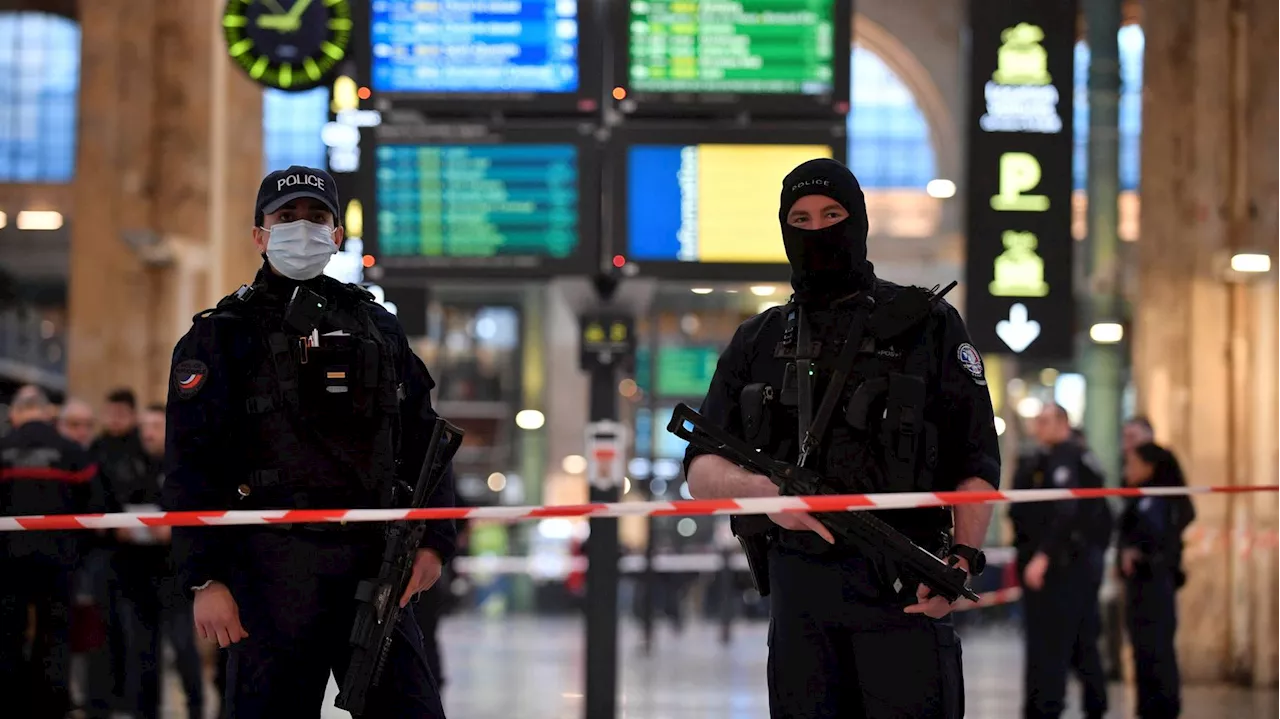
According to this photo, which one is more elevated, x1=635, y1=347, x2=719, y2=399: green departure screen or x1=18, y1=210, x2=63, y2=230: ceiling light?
x1=18, y1=210, x2=63, y2=230: ceiling light

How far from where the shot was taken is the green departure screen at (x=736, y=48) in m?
8.00

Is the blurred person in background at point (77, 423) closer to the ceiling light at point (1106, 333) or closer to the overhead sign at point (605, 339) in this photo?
the overhead sign at point (605, 339)

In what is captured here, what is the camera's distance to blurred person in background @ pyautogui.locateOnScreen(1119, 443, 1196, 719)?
8.45 meters

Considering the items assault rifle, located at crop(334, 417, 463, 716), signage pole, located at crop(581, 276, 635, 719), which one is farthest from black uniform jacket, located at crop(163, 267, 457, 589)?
signage pole, located at crop(581, 276, 635, 719)

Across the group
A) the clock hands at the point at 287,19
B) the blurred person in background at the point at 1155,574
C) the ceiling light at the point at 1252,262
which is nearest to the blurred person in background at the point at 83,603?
the clock hands at the point at 287,19

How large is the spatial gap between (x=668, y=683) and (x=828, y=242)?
7.72m

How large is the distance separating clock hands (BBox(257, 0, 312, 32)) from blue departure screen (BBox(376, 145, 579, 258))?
1429 mm

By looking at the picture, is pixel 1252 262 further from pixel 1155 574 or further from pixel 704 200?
pixel 704 200

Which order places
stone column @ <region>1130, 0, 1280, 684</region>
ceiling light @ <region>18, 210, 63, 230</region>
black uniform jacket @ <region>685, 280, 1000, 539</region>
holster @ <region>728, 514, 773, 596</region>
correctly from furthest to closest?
ceiling light @ <region>18, 210, 63, 230</region>
stone column @ <region>1130, 0, 1280, 684</region>
holster @ <region>728, 514, 773, 596</region>
black uniform jacket @ <region>685, 280, 1000, 539</region>

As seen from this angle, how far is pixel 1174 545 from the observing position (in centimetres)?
855

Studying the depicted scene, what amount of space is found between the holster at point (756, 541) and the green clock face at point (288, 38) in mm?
5948

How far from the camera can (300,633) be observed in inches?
145

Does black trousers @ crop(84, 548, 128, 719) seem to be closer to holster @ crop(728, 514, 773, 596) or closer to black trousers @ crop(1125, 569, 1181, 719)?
black trousers @ crop(1125, 569, 1181, 719)

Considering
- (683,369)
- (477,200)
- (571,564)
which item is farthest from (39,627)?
(683,369)
